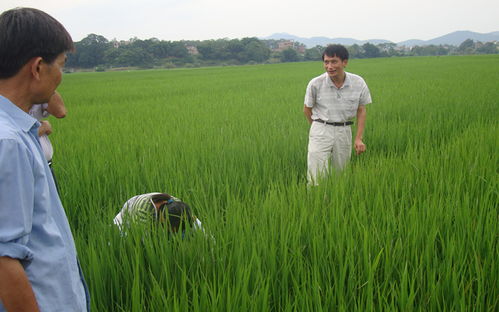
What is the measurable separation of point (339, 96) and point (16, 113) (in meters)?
2.77

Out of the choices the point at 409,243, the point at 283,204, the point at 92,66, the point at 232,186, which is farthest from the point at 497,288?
the point at 92,66

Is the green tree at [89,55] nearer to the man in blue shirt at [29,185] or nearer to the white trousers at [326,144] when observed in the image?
the white trousers at [326,144]

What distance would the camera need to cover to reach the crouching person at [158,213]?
188 centimetres

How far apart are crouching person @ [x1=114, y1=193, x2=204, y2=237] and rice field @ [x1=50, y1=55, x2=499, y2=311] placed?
0.28 feet

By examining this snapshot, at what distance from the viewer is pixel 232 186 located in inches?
117

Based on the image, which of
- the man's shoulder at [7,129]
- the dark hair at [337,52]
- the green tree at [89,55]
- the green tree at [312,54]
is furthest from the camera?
the green tree at [312,54]

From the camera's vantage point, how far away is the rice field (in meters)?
1.33

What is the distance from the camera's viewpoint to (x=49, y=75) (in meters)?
0.89

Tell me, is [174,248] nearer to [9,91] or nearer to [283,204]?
[283,204]

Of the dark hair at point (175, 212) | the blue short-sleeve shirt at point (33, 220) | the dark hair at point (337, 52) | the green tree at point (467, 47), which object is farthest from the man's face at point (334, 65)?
the green tree at point (467, 47)

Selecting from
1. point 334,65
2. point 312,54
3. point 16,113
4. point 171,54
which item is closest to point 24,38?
point 16,113

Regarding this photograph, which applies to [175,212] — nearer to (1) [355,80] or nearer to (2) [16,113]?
(2) [16,113]

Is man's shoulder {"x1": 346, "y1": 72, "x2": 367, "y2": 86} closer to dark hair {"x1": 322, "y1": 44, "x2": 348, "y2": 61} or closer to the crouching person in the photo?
dark hair {"x1": 322, "y1": 44, "x2": 348, "y2": 61}

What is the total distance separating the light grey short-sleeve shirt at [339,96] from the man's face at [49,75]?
8.48ft
